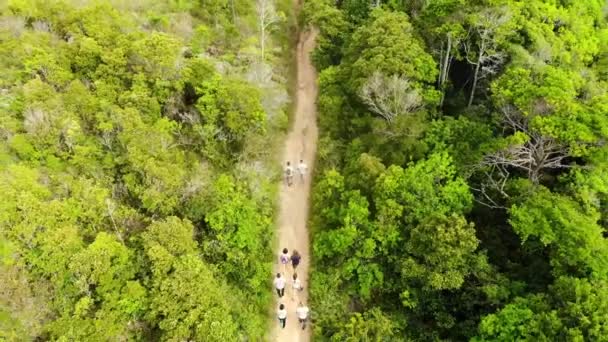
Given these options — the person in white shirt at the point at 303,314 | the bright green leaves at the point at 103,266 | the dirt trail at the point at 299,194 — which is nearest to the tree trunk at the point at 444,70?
the dirt trail at the point at 299,194

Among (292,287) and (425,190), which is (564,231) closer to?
(425,190)

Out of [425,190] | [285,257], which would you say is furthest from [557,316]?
[285,257]

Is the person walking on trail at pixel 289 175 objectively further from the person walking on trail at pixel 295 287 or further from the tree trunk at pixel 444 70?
the tree trunk at pixel 444 70

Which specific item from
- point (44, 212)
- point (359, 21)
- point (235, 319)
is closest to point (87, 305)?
point (44, 212)

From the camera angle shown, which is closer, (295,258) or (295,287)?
(295,287)

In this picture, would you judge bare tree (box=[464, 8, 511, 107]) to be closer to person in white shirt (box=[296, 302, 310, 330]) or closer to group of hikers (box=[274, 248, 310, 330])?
group of hikers (box=[274, 248, 310, 330])

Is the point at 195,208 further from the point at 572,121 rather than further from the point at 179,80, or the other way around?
the point at 572,121

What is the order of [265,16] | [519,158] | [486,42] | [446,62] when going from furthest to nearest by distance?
[265,16], [446,62], [486,42], [519,158]
